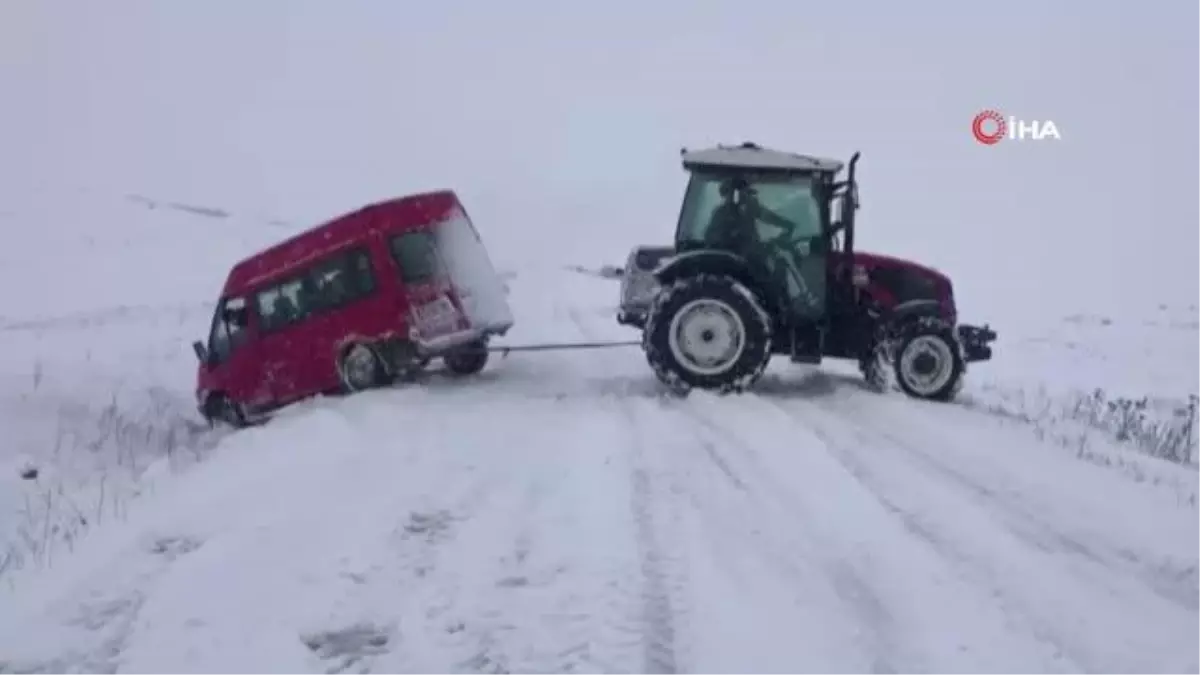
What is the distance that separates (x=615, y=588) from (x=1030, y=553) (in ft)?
6.22

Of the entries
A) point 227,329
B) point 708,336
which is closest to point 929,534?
point 708,336

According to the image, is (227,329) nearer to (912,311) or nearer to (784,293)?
(784,293)

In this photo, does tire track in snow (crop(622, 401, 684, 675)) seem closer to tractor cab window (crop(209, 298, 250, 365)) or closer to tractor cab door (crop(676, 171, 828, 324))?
tractor cab door (crop(676, 171, 828, 324))

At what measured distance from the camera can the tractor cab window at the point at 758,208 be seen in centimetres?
1111

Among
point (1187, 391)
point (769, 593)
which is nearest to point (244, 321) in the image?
point (769, 593)

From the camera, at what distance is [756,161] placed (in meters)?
11.1

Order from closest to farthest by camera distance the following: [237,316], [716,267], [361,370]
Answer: [716,267] → [361,370] → [237,316]

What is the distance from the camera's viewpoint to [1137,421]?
10.9 meters

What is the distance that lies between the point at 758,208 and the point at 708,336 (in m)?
1.34

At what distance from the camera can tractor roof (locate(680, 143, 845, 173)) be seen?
11.0 meters

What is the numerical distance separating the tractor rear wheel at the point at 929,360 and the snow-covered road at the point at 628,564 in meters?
2.47

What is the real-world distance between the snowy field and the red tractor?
0.59m

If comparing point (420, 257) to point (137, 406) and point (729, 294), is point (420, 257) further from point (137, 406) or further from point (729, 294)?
point (137, 406)

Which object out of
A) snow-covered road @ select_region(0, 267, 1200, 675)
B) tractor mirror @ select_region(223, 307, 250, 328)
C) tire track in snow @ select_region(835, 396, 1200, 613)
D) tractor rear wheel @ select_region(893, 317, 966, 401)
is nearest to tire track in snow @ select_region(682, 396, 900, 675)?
snow-covered road @ select_region(0, 267, 1200, 675)
